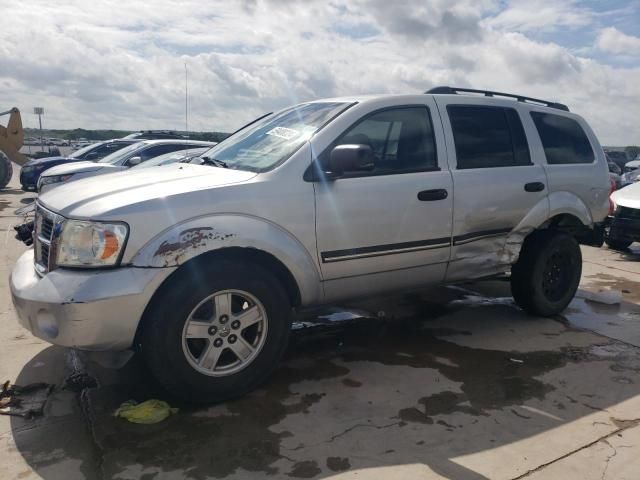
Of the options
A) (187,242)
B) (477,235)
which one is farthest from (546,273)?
(187,242)

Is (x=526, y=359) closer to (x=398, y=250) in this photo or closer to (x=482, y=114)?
(x=398, y=250)

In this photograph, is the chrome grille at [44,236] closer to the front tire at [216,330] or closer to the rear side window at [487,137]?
the front tire at [216,330]

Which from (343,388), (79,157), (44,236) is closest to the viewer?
(44,236)

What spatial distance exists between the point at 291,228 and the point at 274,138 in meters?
0.85

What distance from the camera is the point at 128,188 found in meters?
3.41

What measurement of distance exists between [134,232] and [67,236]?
0.39 m

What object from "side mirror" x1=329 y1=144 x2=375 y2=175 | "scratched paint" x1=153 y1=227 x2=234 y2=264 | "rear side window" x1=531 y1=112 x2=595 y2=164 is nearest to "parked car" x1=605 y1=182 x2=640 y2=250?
"rear side window" x1=531 y1=112 x2=595 y2=164

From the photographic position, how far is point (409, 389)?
3.70 metres

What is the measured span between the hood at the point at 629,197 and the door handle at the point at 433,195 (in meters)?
5.12

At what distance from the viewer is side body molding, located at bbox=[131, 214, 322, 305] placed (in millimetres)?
3158

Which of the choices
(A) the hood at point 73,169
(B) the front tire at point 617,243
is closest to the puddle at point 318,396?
(B) the front tire at point 617,243

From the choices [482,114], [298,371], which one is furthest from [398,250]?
[482,114]

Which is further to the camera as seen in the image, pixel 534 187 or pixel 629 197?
pixel 629 197

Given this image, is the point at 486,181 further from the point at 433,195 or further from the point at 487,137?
→ the point at 433,195
